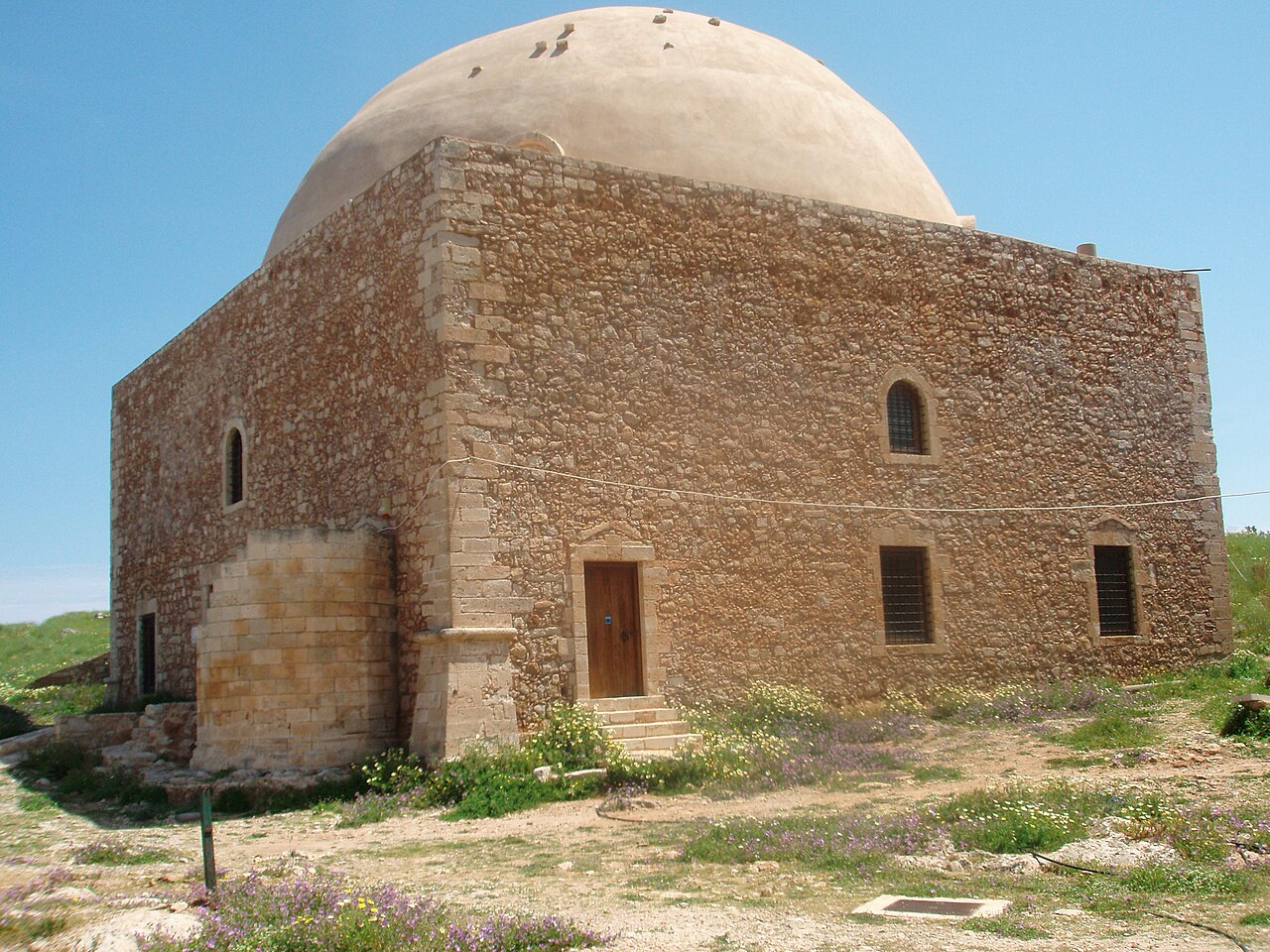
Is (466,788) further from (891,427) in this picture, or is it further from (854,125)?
(854,125)

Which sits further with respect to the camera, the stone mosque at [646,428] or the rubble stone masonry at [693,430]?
the rubble stone masonry at [693,430]

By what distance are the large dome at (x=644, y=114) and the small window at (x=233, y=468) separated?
8.77 feet

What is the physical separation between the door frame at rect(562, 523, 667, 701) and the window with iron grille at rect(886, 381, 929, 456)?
12.0 feet

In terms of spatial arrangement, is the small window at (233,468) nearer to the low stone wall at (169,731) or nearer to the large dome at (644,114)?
the large dome at (644,114)

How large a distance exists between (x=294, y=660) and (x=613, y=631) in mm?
2944

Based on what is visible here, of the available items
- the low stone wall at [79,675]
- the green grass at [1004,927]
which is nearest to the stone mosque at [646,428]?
the green grass at [1004,927]

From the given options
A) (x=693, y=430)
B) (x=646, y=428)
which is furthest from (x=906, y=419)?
(x=646, y=428)

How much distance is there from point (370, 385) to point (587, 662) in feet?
11.6

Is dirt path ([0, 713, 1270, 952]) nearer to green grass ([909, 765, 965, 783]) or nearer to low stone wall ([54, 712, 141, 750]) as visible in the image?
green grass ([909, 765, 965, 783])

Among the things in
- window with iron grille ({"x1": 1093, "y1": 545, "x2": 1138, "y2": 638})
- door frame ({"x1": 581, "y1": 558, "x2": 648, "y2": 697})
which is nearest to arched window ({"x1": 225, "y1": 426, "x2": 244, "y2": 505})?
door frame ({"x1": 581, "y1": 558, "x2": 648, "y2": 697})

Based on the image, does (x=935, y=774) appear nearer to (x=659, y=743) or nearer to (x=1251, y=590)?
(x=659, y=743)

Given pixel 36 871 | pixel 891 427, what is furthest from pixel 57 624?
pixel 36 871

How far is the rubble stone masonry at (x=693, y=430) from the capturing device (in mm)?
11195

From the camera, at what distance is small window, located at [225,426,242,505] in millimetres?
15297
